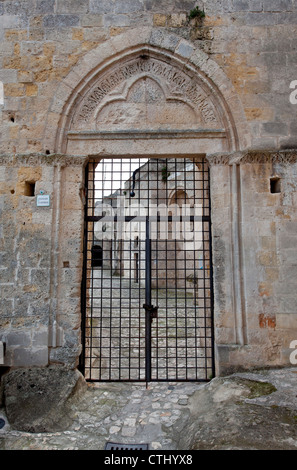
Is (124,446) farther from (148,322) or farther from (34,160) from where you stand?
(34,160)

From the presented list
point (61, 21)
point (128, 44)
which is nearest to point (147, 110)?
point (128, 44)

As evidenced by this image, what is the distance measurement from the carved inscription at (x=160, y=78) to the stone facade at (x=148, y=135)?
15mm

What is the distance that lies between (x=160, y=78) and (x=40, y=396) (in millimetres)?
4623

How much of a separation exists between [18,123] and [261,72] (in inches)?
142

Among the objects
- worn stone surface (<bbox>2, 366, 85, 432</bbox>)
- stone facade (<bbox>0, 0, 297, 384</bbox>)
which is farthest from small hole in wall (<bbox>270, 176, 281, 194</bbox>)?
worn stone surface (<bbox>2, 366, 85, 432</bbox>)

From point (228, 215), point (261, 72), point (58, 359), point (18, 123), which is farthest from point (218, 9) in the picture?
point (58, 359)

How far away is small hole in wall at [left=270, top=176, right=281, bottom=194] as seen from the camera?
436 centimetres

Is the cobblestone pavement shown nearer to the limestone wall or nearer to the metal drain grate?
the metal drain grate

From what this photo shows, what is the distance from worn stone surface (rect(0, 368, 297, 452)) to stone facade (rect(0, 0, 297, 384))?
485 millimetres

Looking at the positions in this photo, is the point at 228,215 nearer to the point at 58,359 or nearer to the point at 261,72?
the point at 261,72

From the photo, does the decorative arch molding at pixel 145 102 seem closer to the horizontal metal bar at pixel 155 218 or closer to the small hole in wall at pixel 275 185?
the small hole in wall at pixel 275 185

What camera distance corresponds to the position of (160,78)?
4.70 meters

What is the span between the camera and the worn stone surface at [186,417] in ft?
8.75

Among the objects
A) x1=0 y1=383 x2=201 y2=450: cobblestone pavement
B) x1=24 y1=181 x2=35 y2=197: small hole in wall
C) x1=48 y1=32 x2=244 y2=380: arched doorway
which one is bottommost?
x1=0 y1=383 x2=201 y2=450: cobblestone pavement
